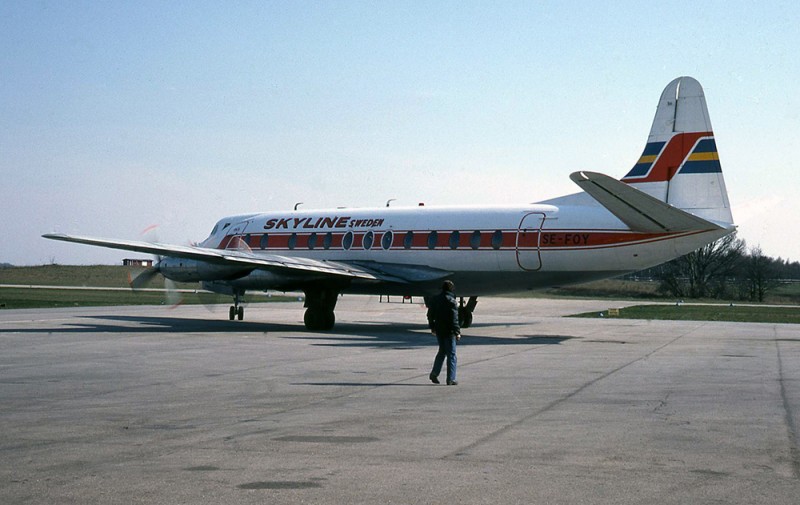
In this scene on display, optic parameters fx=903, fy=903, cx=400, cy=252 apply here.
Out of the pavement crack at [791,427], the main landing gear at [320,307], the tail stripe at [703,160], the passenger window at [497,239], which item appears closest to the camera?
the pavement crack at [791,427]

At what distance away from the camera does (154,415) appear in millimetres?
12625

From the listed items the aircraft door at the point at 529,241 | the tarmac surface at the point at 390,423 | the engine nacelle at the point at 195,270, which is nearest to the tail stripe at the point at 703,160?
the aircraft door at the point at 529,241

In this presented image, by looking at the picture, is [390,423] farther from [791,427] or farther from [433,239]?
[433,239]

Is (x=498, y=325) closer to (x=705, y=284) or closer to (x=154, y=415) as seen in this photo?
(x=154, y=415)

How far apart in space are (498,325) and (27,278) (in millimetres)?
73880

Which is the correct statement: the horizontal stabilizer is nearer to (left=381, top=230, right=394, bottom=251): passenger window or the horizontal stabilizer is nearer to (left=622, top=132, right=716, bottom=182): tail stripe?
(left=622, top=132, right=716, bottom=182): tail stripe

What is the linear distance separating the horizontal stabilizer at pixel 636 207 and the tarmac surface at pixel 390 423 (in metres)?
3.61

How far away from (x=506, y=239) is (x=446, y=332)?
1378 cm

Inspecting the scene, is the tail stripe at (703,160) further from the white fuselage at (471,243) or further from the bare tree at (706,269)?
the bare tree at (706,269)

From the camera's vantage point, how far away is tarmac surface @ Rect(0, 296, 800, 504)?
830 cm

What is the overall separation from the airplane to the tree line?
59.3m

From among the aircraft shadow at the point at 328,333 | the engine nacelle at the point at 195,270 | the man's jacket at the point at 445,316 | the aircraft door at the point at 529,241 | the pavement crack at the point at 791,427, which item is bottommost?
the pavement crack at the point at 791,427

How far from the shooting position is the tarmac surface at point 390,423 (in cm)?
830

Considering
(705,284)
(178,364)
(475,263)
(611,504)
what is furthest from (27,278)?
(611,504)
